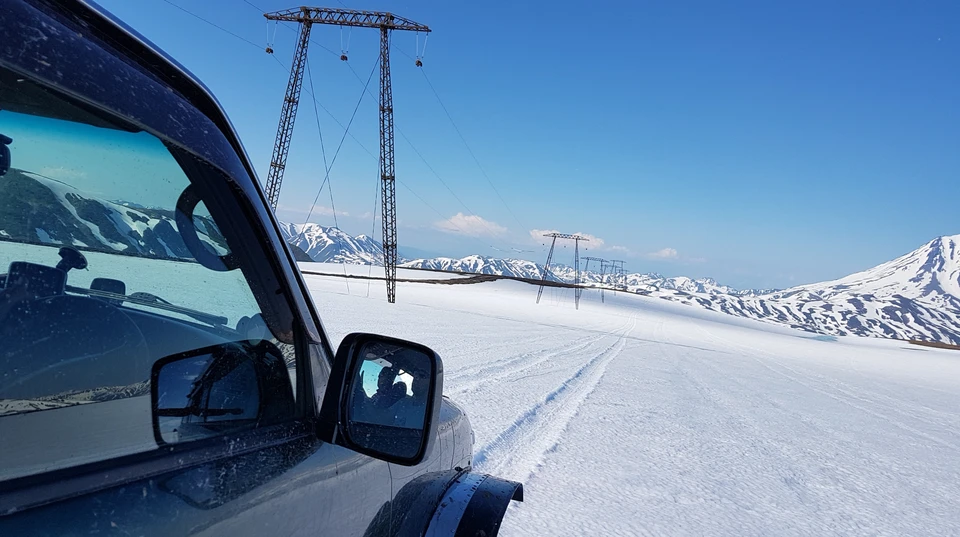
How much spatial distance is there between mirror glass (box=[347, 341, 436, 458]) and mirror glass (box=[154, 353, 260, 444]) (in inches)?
9.9

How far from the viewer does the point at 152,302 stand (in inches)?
41.8

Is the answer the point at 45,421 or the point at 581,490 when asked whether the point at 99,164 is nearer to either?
the point at 45,421

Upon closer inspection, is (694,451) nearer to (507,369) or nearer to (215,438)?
(507,369)

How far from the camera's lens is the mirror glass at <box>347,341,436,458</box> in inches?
52.2

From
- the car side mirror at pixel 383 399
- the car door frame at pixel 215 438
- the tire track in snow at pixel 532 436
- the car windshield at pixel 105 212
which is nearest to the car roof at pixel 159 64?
the car door frame at pixel 215 438

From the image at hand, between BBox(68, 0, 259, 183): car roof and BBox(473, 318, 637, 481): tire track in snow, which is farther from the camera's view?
BBox(473, 318, 637, 481): tire track in snow

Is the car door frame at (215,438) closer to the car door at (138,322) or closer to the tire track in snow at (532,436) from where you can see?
the car door at (138,322)

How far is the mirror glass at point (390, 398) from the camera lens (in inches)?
52.2

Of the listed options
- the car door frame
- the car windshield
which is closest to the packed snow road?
the car door frame

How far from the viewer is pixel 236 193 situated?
112 centimetres

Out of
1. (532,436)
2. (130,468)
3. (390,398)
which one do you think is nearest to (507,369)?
(532,436)

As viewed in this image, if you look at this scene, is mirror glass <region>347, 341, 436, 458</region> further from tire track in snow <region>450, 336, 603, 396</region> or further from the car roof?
tire track in snow <region>450, 336, 603, 396</region>

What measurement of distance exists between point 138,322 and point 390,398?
2.06 feet

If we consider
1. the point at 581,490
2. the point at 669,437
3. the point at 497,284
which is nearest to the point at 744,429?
the point at 669,437
